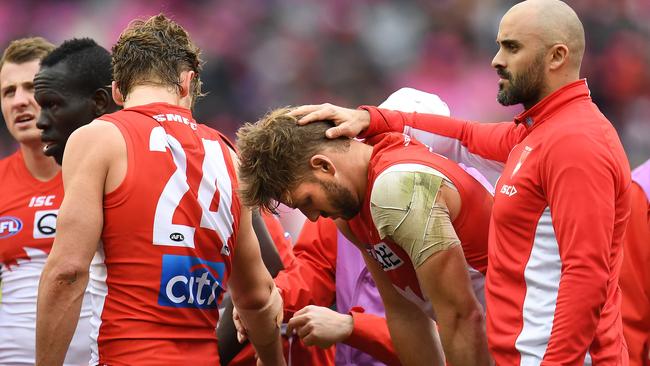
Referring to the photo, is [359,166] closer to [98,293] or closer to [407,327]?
[407,327]

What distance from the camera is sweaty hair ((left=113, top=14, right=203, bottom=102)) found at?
11.7ft

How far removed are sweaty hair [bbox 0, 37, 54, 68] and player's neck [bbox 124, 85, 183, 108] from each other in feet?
6.31

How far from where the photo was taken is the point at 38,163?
496 cm

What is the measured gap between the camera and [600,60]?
9.51m

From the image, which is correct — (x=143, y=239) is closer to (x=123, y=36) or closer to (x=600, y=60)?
(x=123, y=36)

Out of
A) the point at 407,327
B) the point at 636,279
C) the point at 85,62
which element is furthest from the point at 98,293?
the point at 636,279

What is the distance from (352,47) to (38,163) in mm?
5313

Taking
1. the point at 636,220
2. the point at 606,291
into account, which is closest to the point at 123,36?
the point at 606,291

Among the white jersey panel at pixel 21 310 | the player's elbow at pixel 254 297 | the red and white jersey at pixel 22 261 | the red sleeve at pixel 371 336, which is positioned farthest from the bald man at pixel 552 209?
the white jersey panel at pixel 21 310

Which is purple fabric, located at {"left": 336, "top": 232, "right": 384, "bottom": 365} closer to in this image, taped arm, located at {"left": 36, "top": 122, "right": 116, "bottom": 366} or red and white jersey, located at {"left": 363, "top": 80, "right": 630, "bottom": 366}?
red and white jersey, located at {"left": 363, "top": 80, "right": 630, "bottom": 366}

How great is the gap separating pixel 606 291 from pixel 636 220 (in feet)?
4.34

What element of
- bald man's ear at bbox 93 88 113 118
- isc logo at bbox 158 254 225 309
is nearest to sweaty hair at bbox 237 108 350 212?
isc logo at bbox 158 254 225 309

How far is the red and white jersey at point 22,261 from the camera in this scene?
4680mm

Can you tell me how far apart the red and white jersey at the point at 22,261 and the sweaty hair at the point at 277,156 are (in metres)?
1.63
